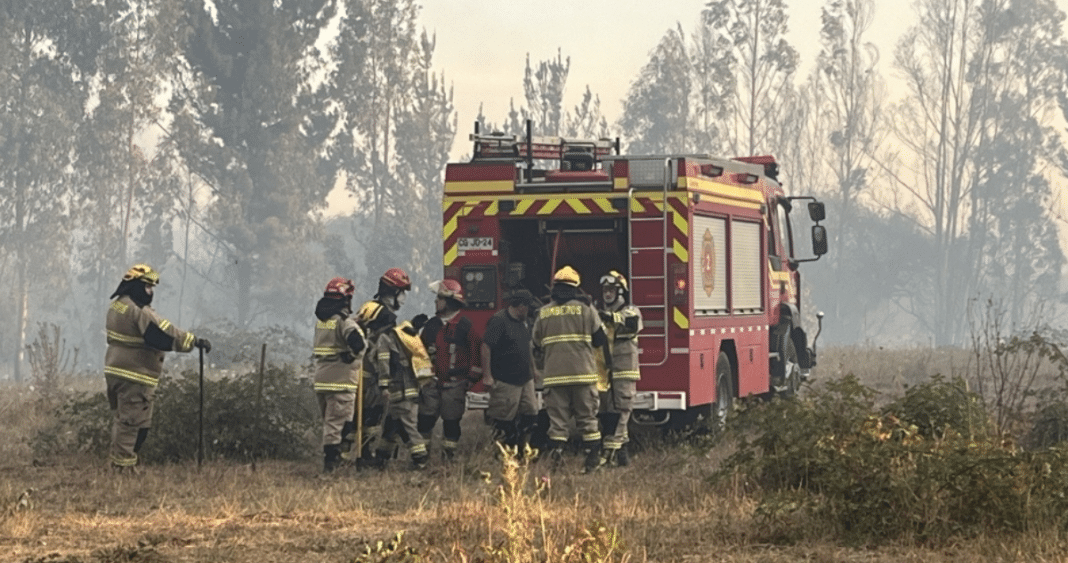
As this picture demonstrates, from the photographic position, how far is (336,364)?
1234 cm

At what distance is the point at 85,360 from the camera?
5928 cm

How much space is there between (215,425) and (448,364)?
2243 millimetres

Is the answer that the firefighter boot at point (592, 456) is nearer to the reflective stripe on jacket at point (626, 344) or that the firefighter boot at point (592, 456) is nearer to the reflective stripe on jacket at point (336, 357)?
the reflective stripe on jacket at point (626, 344)

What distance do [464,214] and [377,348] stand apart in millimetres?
1703

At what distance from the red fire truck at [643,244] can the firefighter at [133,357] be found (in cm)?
275

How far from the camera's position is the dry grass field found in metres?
7.67

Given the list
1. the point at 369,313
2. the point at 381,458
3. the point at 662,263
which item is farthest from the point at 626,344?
the point at 381,458

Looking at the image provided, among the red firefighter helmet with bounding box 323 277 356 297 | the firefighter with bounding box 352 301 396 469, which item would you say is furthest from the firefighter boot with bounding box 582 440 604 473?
the red firefighter helmet with bounding box 323 277 356 297

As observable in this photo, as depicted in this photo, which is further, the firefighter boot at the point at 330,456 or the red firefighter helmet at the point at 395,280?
the red firefighter helmet at the point at 395,280

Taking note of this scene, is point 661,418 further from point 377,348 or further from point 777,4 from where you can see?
point 777,4

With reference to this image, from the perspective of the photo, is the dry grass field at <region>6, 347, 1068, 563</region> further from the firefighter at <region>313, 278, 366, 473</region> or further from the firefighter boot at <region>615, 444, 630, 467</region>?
the firefighter at <region>313, 278, 366, 473</region>

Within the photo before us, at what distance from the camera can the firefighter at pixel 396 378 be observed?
12.5m

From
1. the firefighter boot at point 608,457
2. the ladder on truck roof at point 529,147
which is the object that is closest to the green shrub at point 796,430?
the firefighter boot at point 608,457

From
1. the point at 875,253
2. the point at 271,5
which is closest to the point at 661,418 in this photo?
the point at 271,5
